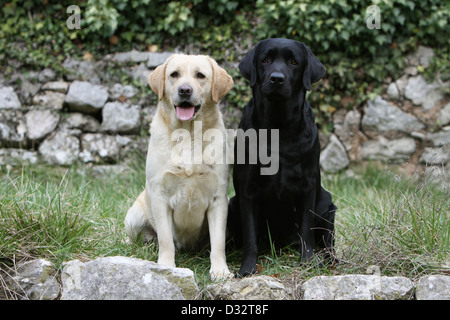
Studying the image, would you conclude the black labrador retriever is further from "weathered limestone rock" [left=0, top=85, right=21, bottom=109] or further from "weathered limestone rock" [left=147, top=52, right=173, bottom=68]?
"weathered limestone rock" [left=0, top=85, right=21, bottom=109]

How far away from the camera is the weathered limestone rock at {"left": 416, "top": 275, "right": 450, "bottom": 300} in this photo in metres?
2.63

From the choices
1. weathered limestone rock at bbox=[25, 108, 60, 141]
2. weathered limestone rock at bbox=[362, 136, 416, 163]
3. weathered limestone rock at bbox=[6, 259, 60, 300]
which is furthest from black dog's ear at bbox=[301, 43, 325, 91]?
weathered limestone rock at bbox=[25, 108, 60, 141]

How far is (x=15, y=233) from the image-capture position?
9.65ft

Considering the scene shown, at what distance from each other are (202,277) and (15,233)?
3.54 feet

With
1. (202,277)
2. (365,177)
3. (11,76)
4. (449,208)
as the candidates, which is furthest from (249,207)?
(11,76)

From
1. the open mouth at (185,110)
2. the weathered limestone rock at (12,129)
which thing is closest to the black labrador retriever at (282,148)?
the open mouth at (185,110)

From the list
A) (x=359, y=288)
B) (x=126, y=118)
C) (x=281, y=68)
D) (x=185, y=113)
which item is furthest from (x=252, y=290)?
(x=126, y=118)

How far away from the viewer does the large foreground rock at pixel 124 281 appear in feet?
8.63

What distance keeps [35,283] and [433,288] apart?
80.3 inches

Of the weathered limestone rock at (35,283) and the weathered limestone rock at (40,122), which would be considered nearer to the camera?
the weathered limestone rock at (35,283)

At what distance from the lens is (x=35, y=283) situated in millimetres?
2752

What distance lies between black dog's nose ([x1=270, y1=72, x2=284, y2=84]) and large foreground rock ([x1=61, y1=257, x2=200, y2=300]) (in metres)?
1.17

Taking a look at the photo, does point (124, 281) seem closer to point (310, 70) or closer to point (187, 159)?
point (187, 159)

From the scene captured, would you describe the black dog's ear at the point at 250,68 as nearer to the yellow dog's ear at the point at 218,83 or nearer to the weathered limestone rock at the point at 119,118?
the yellow dog's ear at the point at 218,83
